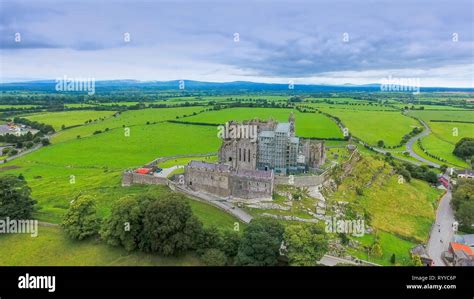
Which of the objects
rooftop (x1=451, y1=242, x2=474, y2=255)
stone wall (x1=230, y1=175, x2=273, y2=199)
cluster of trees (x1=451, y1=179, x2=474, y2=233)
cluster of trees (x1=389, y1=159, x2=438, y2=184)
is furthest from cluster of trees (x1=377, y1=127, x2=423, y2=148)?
stone wall (x1=230, y1=175, x2=273, y2=199)

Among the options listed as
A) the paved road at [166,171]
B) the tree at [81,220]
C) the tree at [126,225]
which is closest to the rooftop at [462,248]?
the tree at [126,225]

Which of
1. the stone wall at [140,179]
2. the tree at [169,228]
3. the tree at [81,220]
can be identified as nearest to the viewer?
the tree at [169,228]

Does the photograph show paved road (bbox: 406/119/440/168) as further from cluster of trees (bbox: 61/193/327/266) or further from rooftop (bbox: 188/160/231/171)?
cluster of trees (bbox: 61/193/327/266)

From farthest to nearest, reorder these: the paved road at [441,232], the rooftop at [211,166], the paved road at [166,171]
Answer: the paved road at [166,171] < the rooftop at [211,166] < the paved road at [441,232]

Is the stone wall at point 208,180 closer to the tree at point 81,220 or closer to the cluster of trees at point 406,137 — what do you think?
the tree at point 81,220

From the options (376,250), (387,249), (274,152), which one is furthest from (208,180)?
(387,249)

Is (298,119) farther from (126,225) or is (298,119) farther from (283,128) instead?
(126,225)
